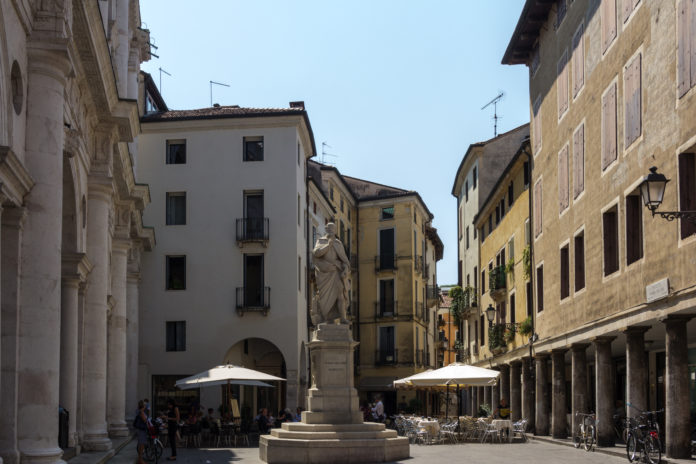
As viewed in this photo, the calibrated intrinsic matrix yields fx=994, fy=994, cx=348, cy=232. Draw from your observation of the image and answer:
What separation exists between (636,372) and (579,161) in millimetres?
7642

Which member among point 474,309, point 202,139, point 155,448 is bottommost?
point 155,448

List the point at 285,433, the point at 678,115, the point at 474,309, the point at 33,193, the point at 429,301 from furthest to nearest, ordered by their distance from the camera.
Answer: the point at 429,301 < the point at 474,309 < the point at 285,433 < the point at 678,115 < the point at 33,193

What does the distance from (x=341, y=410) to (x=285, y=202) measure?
22.3 meters

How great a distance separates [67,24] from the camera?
15953 millimetres

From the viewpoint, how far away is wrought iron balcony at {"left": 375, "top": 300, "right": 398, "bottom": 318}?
66.6 meters

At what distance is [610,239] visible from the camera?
24.9 m

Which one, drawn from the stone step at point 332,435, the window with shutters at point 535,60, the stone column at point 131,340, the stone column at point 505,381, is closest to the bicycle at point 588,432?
the stone step at point 332,435

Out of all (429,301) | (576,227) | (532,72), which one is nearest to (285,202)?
(532,72)

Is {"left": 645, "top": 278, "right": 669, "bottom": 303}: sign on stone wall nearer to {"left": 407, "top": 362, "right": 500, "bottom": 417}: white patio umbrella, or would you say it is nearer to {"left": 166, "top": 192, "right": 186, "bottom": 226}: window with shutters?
{"left": 407, "top": 362, "right": 500, "bottom": 417}: white patio umbrella

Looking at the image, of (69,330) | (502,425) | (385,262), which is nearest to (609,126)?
(502,425)

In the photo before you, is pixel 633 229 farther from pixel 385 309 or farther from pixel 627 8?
pixel 385 309

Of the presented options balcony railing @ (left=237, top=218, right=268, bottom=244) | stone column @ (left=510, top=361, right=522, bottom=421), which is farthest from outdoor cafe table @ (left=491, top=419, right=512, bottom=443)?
balcony railing @ (left=237, top=218, right=268, bottom=244)

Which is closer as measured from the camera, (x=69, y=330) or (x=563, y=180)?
(x=69, y=330)

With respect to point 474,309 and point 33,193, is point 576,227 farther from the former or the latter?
point 474,309
